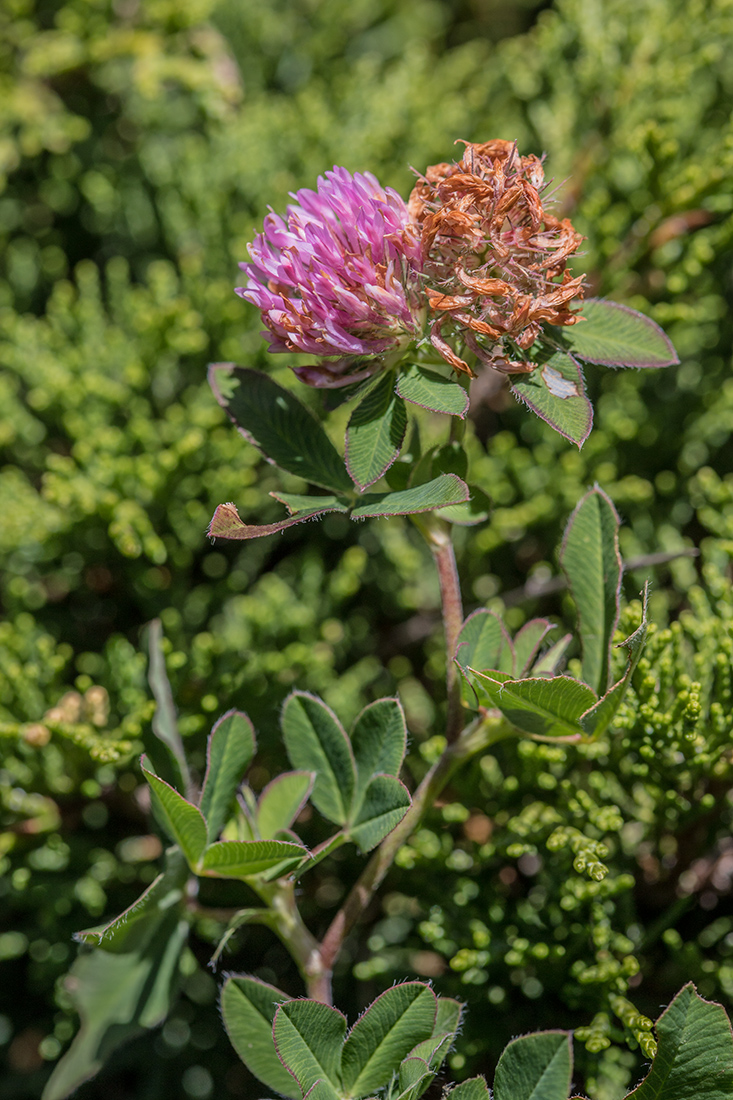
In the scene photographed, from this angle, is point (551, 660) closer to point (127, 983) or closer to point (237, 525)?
point (237, 525)

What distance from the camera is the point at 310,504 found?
95 cm

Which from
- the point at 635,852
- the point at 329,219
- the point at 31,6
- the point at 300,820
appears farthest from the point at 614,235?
the point at 31,6

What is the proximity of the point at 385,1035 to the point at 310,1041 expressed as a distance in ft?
0.26

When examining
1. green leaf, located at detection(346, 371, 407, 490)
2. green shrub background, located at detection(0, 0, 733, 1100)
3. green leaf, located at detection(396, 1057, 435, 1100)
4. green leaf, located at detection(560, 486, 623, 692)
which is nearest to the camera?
green leaf, located at detection(396, 1057, 435, 1100)

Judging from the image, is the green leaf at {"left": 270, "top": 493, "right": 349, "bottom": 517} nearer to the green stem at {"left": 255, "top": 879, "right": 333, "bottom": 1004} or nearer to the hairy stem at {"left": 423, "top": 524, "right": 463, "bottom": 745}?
the hairy stem at {"left": 423, "top": 524, "right": 463, "bottom": 745}

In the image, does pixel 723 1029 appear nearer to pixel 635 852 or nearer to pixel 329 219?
pixel 635 852

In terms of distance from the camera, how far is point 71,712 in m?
1.34

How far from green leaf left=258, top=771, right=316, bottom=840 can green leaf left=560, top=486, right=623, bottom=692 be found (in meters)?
0.36

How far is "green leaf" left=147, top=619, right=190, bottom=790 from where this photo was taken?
3.52 feet

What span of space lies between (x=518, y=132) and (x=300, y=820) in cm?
151

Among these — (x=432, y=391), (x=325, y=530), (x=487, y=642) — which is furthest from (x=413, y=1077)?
(x=325, y=530)

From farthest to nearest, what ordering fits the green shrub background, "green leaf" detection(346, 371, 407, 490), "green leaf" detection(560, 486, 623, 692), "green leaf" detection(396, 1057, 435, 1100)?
1. the green shrub background
2. "green leaf" detection(560, 486, 623, 692)
3. "green leaf" detection(346, 371, 407, 490)
4. "green leaf" detection(396, 1057, 435, 1100)

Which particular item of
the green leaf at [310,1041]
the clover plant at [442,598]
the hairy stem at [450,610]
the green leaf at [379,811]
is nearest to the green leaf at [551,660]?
the clover plant at [442,598]

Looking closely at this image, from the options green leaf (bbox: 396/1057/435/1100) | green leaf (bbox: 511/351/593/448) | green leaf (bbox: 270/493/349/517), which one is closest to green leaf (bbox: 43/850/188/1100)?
green leaf (bbox: 396/1057/435/1100)
